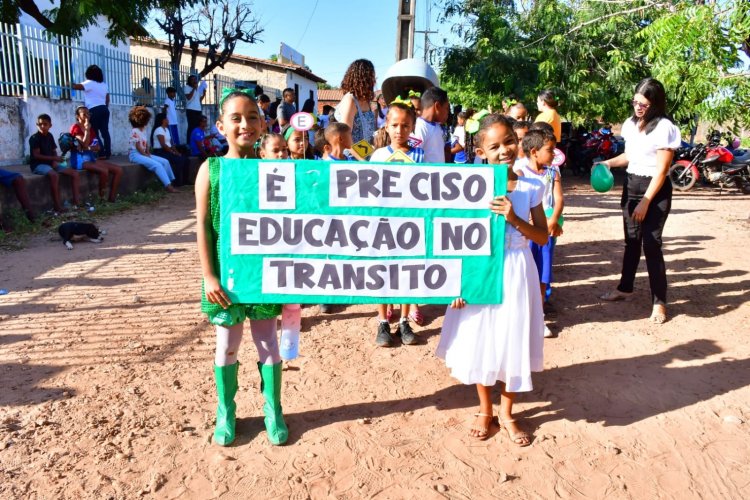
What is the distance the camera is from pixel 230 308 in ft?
9.20

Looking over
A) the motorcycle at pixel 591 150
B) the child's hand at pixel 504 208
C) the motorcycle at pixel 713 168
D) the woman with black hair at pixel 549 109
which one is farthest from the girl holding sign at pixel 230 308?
the motorcycle at pixel 591 150

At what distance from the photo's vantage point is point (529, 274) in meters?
2.99

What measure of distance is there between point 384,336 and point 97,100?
9.61 metres

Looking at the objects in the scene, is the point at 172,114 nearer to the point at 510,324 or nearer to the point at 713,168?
the point at 510,324

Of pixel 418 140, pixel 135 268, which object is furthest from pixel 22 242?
pixel 418 140

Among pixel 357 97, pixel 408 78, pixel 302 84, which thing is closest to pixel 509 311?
pixel 357 97

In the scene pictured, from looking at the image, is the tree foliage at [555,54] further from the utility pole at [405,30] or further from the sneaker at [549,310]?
the sneaker at [549,310]

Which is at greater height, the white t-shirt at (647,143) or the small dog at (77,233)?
the white t-shirt at (647,143)

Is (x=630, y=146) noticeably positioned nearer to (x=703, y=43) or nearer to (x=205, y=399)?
(x=703, y=43)

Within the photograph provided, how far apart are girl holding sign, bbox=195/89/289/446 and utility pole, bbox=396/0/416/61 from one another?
9957mm

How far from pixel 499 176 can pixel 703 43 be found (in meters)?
5.04

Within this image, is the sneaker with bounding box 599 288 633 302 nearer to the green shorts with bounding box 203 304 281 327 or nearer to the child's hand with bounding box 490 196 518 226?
the child's hand with bounding box 490 196 518 226

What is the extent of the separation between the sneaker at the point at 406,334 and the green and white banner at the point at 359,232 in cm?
154

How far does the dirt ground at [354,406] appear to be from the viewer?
269 cm
